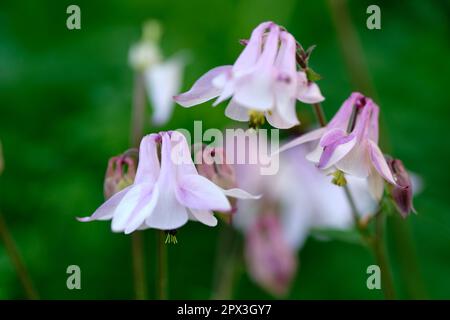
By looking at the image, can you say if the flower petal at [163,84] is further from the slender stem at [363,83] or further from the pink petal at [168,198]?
the pink petal at [168,198]

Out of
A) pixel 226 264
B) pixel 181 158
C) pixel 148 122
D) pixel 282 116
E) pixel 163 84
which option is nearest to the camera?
pixel 282 116

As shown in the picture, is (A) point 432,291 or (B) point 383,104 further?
(B) point 383,104

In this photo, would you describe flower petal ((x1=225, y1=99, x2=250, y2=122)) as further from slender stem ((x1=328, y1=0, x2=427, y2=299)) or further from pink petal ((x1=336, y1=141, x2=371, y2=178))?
slender stem ((x1=328, y1=0, x2=427, y2=299))

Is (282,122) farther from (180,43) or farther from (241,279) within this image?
(180,43)

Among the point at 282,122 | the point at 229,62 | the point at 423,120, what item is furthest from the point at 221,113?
the point at 282,122

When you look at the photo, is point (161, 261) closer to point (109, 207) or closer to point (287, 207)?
point (109, 207)

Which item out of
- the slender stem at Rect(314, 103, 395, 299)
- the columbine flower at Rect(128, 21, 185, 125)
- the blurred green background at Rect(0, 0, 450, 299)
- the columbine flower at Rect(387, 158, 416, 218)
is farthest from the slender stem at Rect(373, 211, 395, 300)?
the columbine flower at Rect(128, 21, 185, 125)

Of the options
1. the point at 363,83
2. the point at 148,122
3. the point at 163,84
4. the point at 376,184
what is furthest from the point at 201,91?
the point at 148,122
